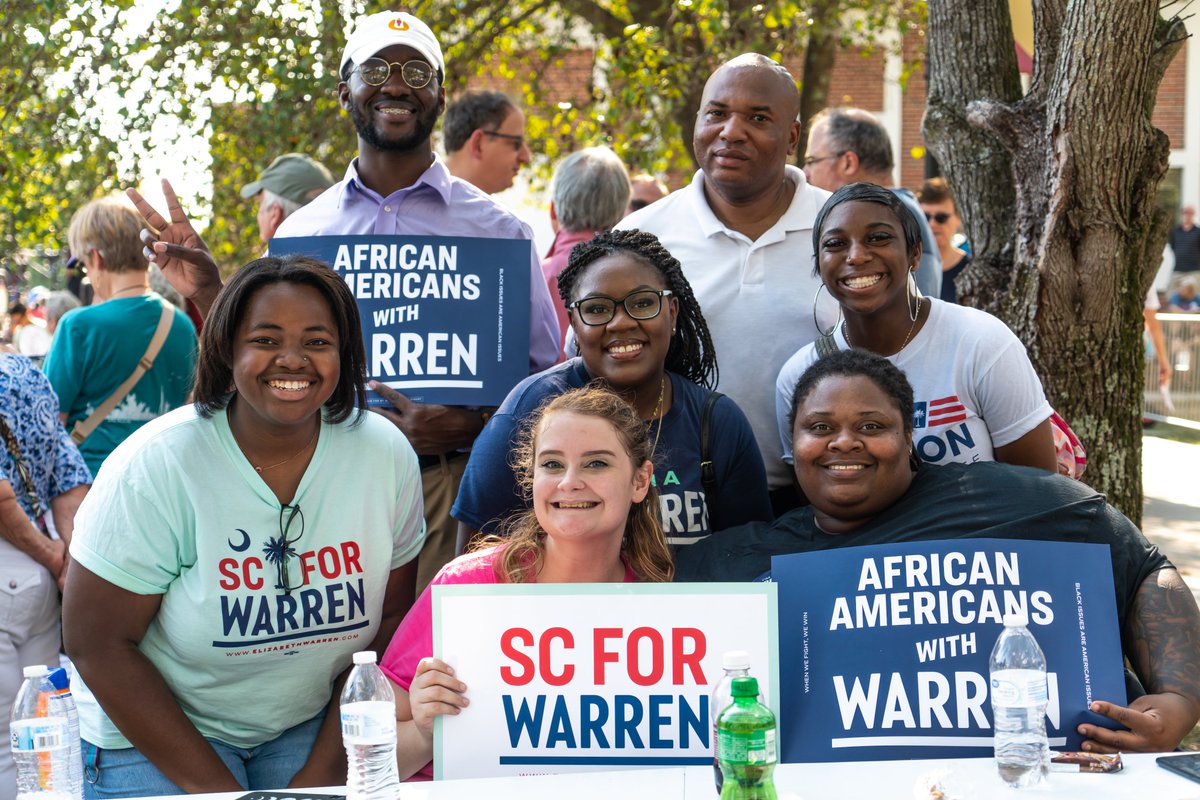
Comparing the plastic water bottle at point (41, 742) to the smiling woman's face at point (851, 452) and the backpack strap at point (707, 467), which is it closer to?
the backpack strap at point (707, 467)

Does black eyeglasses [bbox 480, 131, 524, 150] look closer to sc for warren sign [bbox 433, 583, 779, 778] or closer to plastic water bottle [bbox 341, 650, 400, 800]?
sc for warren sign [bbox 433, 583, 779, 778]

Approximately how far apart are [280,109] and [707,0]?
312 cm

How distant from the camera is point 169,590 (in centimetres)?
327

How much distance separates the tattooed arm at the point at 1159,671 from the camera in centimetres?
299

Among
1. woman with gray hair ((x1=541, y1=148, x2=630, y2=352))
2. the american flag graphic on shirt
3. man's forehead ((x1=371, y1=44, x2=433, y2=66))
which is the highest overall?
man's forehead ((x1=371, y1=44, x2=433, y2=66))

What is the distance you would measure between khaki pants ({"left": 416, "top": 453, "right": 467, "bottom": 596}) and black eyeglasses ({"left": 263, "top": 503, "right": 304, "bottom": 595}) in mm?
997

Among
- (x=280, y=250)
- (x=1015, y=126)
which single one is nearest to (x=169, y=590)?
(x=280, y=250)

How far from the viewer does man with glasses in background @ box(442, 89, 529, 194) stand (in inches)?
241

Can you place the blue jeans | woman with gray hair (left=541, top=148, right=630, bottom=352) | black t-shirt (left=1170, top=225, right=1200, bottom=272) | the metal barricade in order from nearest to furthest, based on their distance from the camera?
the blue jeans → woman with gray hair (left=541, top=148, right=630, bottom=352) → the metal barricade → black t-shirt (left=1170, top=225, right=1200, bottom=272)

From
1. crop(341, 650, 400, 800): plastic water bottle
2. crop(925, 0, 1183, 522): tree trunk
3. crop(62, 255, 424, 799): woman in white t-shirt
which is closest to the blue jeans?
crop(62, 255, 424, 799): woman in white t-shirt

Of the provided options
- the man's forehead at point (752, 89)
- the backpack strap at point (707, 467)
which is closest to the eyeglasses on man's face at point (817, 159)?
the man's forehead at point (752, 89)

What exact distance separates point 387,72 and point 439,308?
88 cm

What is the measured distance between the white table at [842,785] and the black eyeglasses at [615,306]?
1.30 m

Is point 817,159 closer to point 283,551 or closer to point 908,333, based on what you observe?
point 908,333
